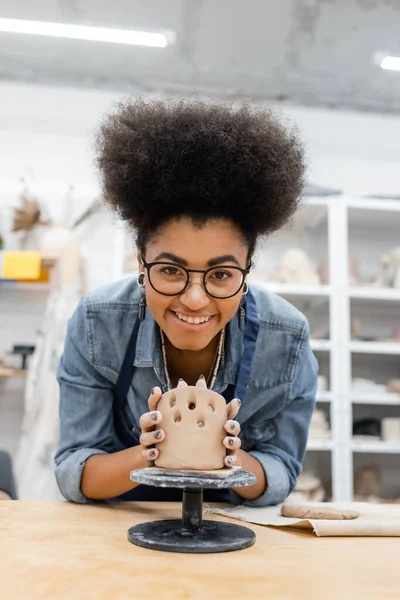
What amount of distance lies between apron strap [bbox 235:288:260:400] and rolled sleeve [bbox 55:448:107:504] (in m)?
0.34

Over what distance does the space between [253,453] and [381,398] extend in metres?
2.48

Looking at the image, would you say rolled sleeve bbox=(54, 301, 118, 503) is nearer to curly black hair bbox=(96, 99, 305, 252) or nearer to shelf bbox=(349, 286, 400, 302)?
curly black hair bbox=(96, 99, 305, 252)

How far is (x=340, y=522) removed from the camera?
3.65 ft

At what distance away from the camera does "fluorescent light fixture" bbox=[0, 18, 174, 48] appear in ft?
11.7

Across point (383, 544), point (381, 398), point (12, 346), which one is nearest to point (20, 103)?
point (12, 346)

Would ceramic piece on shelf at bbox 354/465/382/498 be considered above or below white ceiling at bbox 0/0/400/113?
below

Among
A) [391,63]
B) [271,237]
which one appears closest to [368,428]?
[271,237]

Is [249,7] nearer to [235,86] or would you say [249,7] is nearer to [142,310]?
[235,86]

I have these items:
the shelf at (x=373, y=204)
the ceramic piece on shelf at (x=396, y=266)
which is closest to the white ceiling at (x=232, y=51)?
the shelf at (x=373, y=204)

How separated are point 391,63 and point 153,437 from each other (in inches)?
140

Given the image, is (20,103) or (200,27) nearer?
(200,27)

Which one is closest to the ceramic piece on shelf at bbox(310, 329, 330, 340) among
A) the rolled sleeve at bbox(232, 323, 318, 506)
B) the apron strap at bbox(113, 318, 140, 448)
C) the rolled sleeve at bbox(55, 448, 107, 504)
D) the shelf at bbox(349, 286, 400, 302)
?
the shelf at bbox(349, 286, 400, 302)

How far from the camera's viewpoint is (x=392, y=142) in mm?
4566

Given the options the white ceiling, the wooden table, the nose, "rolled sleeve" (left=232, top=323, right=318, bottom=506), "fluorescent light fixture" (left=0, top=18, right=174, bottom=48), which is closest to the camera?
the wooden table
